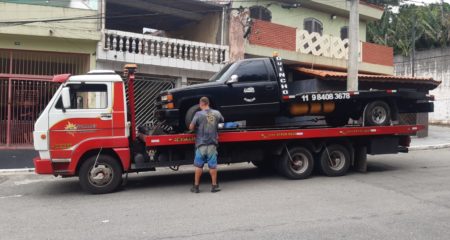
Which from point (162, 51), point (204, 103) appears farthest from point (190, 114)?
point (162, 51)

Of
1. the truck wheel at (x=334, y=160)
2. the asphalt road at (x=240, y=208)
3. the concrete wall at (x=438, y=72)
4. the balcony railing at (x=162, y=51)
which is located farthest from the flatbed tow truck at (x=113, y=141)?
the concrete wall at (x=438, y=72)

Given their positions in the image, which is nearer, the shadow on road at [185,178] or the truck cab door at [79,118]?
the truck cab door at [79,118]

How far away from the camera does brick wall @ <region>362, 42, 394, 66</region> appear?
20.4 metres

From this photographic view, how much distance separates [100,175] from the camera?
327 inches

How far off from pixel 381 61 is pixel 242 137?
14301mm

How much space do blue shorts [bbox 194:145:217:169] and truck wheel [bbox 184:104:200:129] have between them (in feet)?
2.32

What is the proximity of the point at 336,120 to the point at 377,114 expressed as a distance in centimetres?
90

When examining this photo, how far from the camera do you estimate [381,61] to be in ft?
69.4

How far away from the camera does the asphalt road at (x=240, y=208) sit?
574cm

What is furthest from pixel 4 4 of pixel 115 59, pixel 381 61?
pixel 381 61

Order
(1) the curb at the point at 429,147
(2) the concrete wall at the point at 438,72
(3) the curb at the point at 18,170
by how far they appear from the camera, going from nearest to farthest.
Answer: (3) the curb at the point at 18,170 → (1) the curb at the point at 429,147 → (2) the concrete wall at the point at 438,72

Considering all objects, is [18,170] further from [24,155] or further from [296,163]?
[296,163]

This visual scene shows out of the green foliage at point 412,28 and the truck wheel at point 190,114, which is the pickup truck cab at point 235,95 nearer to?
the truck wheel at point 190,114

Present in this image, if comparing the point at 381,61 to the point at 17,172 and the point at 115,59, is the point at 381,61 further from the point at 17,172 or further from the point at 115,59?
the point at 17,172
